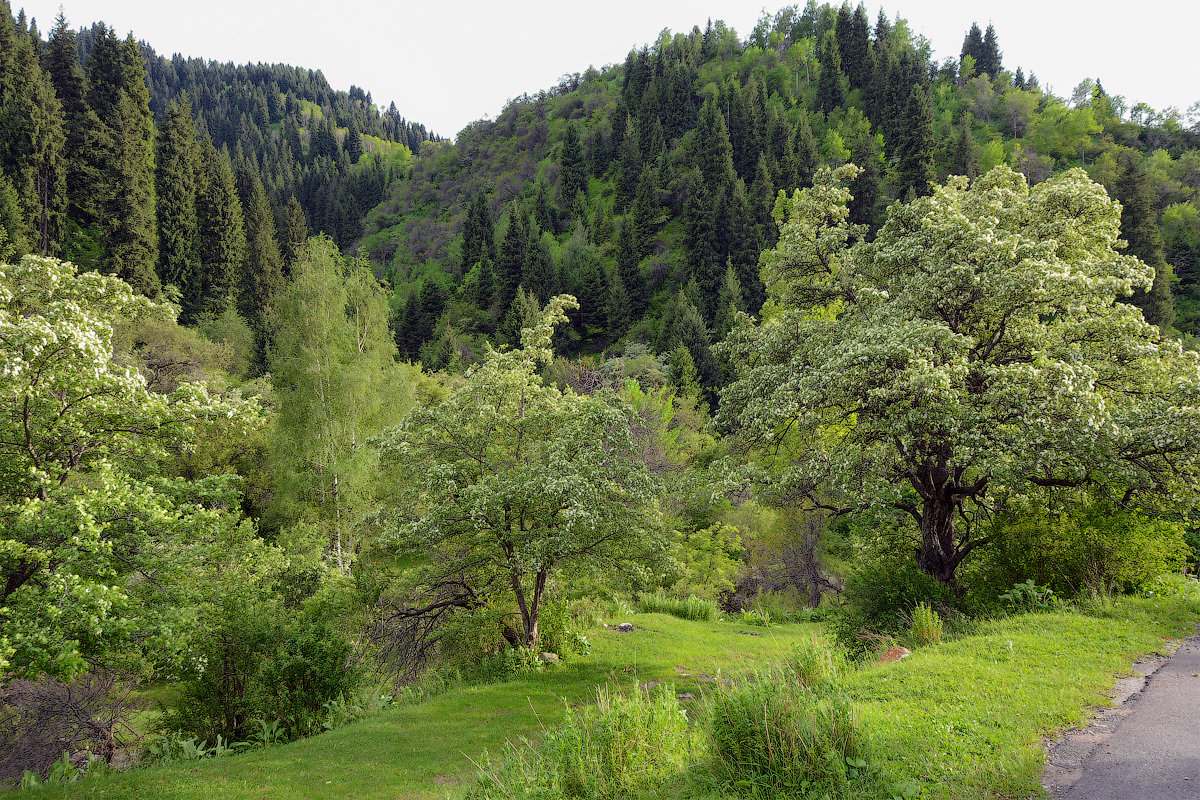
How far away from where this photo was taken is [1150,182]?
58.5 meters

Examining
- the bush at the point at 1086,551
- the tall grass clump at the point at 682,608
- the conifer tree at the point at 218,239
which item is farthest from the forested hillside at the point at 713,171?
the bush at the point at 1086,551

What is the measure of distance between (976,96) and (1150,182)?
5401 cm

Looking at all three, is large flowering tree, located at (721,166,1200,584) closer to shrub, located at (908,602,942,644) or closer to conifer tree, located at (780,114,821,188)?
shrub, located at (908,602,942,644)

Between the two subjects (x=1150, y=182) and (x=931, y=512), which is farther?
(x=1150, y=182)

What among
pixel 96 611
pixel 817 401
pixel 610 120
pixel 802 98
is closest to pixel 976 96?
pixel 802 98

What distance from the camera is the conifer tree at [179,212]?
5650 centimetres

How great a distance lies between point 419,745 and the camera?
435 inches

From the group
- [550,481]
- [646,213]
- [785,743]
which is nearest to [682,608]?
[550,481]

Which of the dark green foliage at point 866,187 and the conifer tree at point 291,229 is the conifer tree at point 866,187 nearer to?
the dark green foliage at point 866,187

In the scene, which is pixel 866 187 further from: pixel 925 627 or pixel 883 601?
pixel 925 627

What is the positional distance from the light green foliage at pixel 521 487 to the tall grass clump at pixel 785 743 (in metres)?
6.09

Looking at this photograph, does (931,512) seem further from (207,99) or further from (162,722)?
(207,99)

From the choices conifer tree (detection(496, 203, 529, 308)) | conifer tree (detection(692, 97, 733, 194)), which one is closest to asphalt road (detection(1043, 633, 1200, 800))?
conifer tree (detection(496, 203, 529, 308))

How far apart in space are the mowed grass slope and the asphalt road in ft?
11.4
